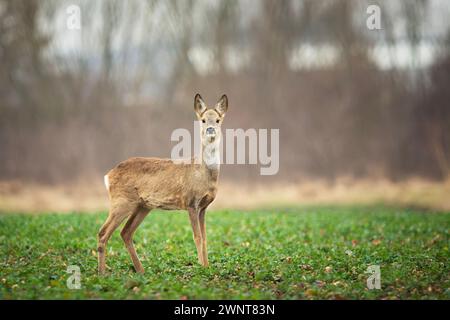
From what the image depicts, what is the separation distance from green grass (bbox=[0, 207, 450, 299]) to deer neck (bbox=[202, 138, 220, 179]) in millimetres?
1389

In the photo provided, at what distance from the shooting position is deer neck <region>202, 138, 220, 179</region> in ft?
29.0

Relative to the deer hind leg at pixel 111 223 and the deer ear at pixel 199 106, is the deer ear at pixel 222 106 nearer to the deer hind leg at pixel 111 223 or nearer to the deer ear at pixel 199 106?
the deer ear at pixel 199 106

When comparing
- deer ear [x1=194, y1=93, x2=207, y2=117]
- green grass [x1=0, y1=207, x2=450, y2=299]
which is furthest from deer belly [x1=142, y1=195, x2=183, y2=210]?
deer ear [x1=194, y1=93, x2=207, y2=117]

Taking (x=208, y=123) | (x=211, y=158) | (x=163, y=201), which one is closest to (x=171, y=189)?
(x=163, y=201)

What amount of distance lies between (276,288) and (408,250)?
11.9 feet

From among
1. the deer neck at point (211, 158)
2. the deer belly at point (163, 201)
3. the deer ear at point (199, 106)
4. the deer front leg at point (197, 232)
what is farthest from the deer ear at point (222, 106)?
the deer front leg at point (197, 232)

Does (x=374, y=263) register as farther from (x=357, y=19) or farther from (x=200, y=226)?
(x=357, y=19)

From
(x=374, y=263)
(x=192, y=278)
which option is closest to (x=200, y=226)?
(x=192, y=278)

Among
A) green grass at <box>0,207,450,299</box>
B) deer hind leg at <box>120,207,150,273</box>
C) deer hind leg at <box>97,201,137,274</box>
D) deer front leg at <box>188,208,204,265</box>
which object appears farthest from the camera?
deer hind leg at <box>120,207,150,273</box>

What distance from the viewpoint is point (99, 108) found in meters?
25.3

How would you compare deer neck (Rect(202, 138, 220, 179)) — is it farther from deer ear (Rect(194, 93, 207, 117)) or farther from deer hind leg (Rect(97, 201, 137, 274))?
deer hind leg (Rect(97, 201, 137, 274))

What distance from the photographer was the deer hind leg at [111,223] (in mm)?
8422

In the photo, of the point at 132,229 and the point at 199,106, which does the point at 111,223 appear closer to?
the point at 132,229

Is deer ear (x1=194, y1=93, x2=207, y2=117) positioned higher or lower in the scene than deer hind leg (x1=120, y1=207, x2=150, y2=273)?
higher
